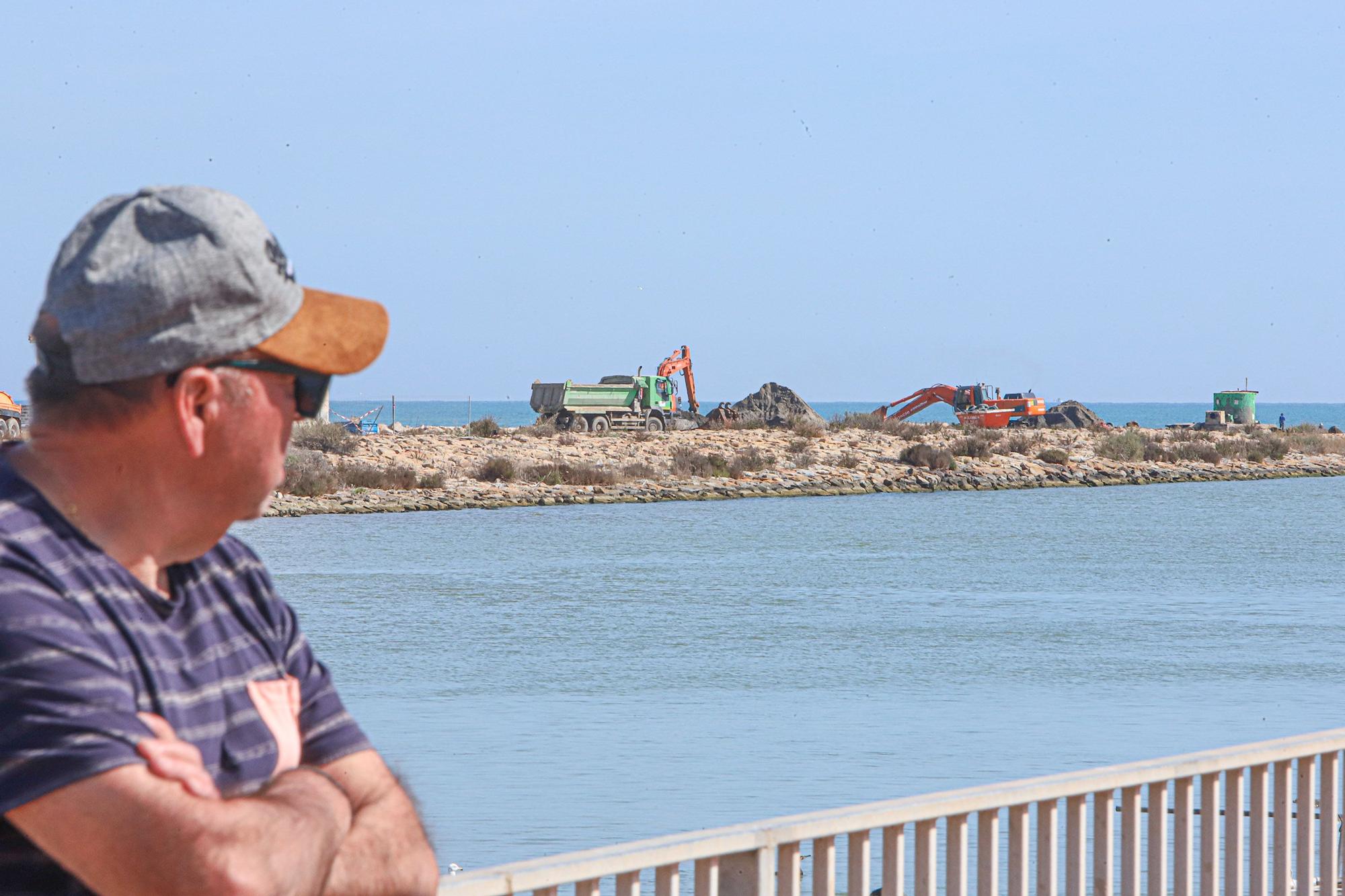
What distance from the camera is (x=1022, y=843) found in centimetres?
369

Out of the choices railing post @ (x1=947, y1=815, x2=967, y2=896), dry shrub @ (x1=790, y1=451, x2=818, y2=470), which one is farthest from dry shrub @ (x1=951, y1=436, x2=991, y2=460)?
railing post @ (x1=947, y1=815, x2=967, y2=896)

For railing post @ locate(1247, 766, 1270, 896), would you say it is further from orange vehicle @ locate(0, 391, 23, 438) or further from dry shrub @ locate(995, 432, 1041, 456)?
dry shrub @ locate(995, 432, 1041, 456)

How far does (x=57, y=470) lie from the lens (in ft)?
5.00

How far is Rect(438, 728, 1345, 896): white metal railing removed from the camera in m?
2.99

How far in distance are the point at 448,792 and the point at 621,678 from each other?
6.48 m

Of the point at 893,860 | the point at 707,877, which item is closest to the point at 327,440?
the point at 893,860

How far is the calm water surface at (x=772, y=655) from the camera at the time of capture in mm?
12438

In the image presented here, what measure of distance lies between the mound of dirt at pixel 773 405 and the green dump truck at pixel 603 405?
10.1 meters

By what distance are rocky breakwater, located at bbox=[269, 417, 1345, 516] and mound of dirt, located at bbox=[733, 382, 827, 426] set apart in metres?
4.79

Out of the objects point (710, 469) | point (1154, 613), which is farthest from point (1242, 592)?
point (710, 469)

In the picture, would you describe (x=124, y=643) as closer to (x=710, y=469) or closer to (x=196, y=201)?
(x=196, y=201)

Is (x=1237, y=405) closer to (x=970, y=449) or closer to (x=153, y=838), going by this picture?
(x=970, y=449)

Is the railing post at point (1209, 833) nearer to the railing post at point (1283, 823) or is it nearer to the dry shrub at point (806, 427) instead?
the railing post at point (1283, 823)

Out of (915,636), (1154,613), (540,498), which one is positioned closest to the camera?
(915,636)
